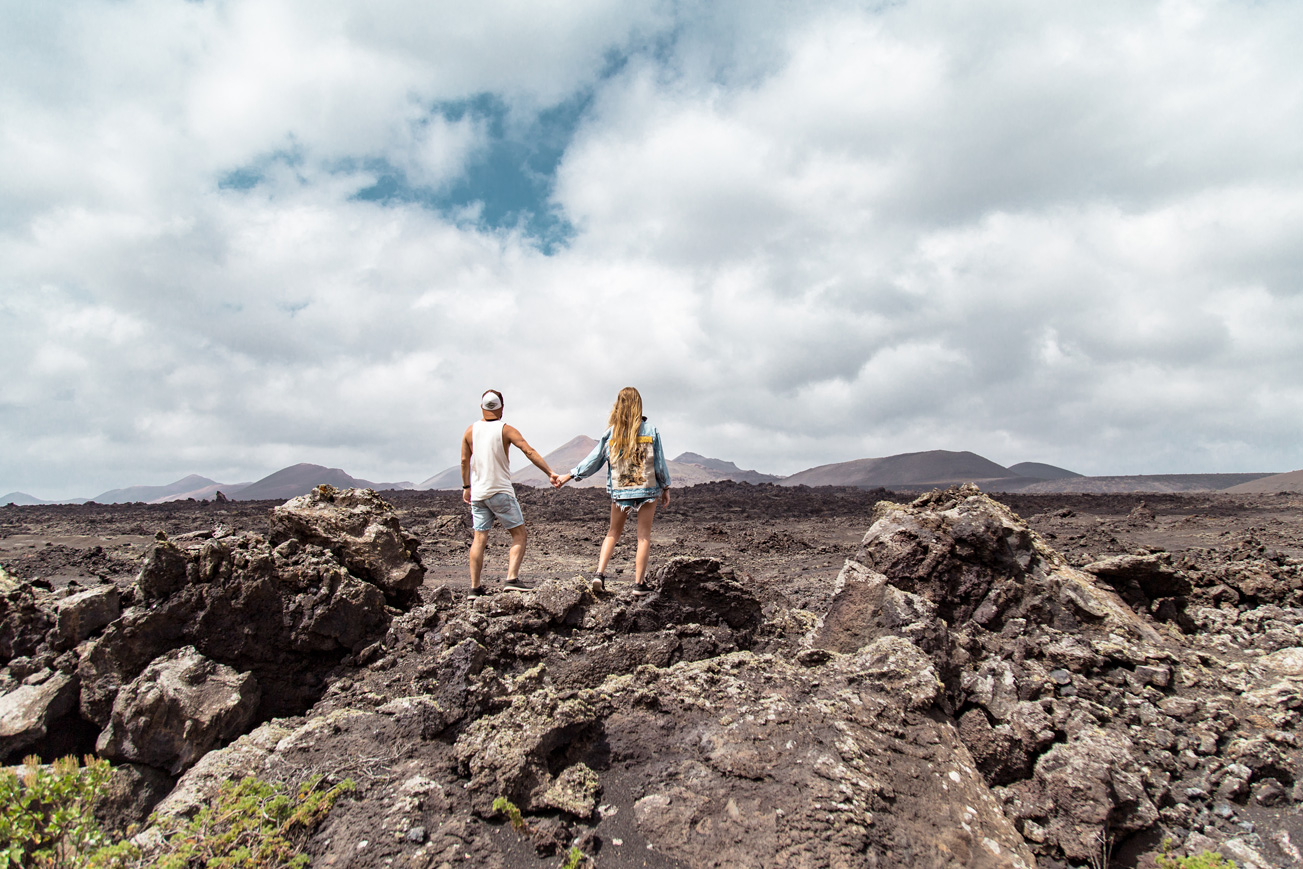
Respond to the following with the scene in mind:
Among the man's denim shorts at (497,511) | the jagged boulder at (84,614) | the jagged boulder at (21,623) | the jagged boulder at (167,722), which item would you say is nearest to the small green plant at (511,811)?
the jagged boulder at (167,722)

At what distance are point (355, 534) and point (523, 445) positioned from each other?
1689 millimetres

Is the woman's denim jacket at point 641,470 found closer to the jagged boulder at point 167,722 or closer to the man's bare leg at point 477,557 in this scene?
the man's bare leg at point 477,557

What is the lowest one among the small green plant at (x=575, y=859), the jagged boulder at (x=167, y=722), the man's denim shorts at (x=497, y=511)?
the small green plant at (x=575, y=859)

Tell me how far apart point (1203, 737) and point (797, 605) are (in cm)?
369

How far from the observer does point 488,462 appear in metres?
6.12

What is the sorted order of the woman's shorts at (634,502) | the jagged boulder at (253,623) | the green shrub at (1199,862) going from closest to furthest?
the green shrub at (1199,862) < the jagged boulder at (253,623) < the woman's shorts at (634,502)

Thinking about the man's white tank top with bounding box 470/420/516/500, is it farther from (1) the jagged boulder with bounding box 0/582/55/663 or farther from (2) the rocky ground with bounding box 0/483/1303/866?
(1) the jagged boulder with bounding box 0/582/55/663

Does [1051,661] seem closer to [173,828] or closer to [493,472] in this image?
[493,472]

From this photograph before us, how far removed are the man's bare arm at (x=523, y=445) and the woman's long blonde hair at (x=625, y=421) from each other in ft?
2.27

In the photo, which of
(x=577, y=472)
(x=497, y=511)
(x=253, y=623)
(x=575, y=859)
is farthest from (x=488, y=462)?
(x=575, y=859)

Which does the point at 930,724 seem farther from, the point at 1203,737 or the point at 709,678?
the point at 1203,737

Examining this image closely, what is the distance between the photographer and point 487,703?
3.71 metres

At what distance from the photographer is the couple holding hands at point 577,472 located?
595cm

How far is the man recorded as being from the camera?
613cm
